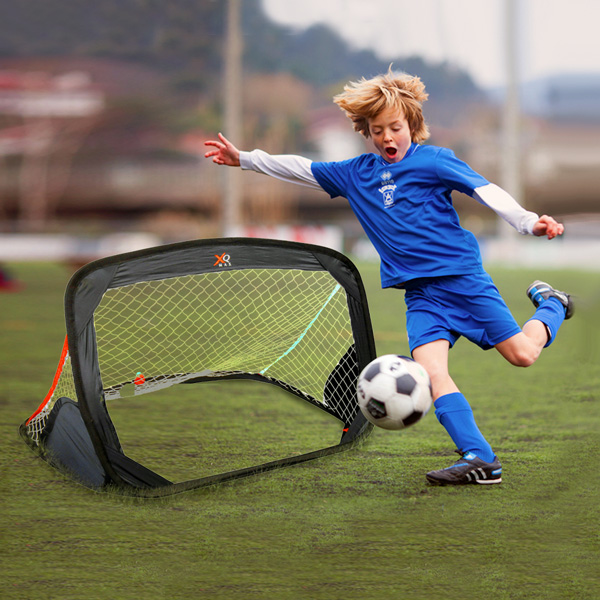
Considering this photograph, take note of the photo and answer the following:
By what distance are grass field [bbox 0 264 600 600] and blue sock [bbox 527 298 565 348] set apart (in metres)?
0.32

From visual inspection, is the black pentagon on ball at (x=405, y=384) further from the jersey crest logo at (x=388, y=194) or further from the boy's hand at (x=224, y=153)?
the boy's hand at (x=224, y=153)

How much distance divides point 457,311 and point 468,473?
63 cm

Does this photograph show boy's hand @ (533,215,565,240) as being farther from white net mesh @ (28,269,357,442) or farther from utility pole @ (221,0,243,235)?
utility pole @ (221,0,243,235)

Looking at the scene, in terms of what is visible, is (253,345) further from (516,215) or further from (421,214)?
(516,215)

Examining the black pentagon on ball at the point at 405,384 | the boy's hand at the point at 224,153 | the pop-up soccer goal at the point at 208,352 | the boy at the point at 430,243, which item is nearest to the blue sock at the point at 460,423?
the boy at the point at 430,243

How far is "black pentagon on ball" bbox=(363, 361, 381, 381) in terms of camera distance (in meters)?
3.21

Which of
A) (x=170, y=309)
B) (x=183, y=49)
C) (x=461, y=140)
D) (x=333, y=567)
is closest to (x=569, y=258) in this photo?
(x=461, y=140)

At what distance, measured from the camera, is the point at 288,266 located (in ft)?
12.4

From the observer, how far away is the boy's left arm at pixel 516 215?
2.97 meters

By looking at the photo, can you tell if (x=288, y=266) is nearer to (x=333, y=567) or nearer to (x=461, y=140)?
(x=333, y=567)

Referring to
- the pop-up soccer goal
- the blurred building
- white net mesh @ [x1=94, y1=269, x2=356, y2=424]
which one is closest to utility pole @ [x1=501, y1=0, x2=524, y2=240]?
the blurred building

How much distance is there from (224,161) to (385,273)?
2.83 feet

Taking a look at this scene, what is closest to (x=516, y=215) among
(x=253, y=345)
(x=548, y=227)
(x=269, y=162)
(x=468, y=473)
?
(x=548, y=227)

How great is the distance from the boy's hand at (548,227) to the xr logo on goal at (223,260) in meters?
1.27
